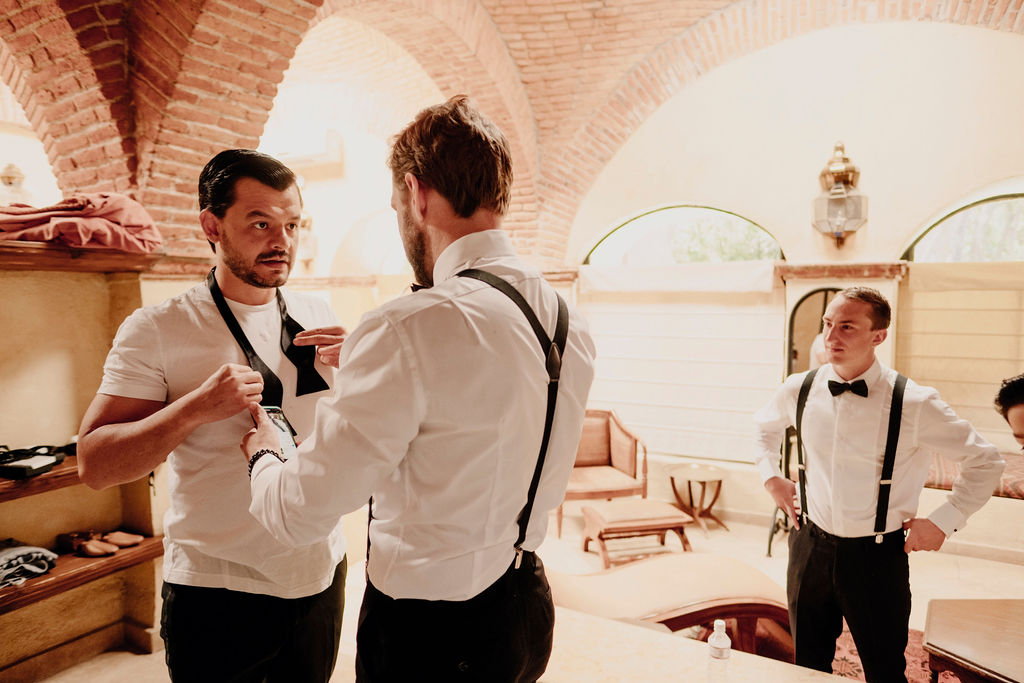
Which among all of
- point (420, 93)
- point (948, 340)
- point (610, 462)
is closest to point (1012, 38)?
point (948, 340)

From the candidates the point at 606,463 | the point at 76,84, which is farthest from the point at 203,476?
the point at 606,463

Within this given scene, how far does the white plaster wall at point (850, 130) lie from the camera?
19.3ft

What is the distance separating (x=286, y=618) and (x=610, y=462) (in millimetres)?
5525

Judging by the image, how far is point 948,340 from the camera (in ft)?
22.2

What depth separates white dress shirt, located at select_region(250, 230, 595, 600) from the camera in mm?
1084

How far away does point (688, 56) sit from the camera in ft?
21.7

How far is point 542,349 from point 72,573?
3.24 metres

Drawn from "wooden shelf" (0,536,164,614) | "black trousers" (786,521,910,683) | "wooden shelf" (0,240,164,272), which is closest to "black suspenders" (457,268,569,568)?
"black trousers" (786,521,910,683)

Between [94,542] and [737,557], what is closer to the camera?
[94,542]

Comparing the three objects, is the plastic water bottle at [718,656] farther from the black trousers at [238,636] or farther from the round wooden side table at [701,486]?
the round wooden side table at [701,486]

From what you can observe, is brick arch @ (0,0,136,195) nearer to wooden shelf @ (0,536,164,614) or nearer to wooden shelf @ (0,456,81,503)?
wooden shelf @ (0,456,81,503)

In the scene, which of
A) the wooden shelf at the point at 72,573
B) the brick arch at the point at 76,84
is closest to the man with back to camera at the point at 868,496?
the wooden shelf at the point at 72,573

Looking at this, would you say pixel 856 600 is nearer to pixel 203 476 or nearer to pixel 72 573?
pixel 203 476

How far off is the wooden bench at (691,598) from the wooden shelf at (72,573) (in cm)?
237
